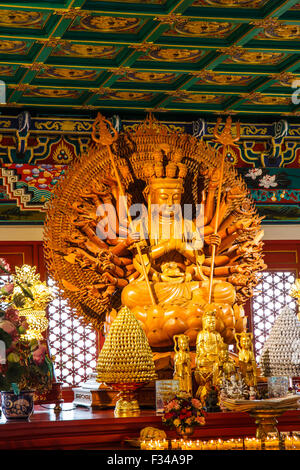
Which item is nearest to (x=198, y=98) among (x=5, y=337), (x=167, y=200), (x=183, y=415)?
(x=167, y=200)

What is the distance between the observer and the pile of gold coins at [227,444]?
12.2 feet

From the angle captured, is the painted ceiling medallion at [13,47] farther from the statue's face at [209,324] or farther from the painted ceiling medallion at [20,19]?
the statue's face at [209,324]

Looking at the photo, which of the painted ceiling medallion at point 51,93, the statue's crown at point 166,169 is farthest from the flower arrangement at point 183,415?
the painted ceiling medallion at point 51,93

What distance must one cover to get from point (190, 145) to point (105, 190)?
0.71 metres

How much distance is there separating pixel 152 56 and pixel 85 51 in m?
0.46

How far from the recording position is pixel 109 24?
200 inches

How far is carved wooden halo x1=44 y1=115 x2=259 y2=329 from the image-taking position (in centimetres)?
539

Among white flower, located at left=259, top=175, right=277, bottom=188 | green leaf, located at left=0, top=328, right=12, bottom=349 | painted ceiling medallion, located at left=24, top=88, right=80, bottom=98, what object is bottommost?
green leaf, located at left=0, top=328, right=12, bottom=349

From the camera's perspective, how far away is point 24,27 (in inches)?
199

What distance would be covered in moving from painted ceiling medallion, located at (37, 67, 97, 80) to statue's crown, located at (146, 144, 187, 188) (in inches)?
Result: 30.8

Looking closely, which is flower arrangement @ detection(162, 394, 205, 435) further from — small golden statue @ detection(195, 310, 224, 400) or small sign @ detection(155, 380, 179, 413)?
small golden statue @ detection(195, 310, 224, 400)

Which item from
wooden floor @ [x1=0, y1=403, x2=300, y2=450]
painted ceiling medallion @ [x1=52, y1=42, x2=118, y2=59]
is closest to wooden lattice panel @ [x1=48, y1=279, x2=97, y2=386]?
painted ceiling medallion @ [x1=52, y1=42, x2=118, y2=59]

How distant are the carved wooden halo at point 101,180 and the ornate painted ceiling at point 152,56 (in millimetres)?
487
